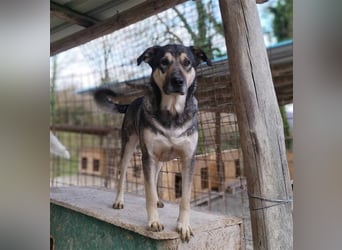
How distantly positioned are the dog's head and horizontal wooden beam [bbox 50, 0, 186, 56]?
0.46m

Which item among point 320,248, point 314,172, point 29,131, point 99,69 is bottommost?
point 320,248

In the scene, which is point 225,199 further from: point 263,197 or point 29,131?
point 29,131

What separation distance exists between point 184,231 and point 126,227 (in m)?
0.27

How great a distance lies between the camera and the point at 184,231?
1249mm

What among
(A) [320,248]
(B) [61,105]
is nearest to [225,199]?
(A) [320,248]

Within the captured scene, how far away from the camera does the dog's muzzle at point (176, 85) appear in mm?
1101

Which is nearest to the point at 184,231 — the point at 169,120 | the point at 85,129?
the point at 169,120

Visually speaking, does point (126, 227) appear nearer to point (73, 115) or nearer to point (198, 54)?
Result: point (198, 54)

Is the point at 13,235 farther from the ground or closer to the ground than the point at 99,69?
closer to the ground

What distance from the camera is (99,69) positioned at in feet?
11.4

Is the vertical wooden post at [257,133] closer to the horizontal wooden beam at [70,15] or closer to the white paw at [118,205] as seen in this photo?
the white paw at [118,205]

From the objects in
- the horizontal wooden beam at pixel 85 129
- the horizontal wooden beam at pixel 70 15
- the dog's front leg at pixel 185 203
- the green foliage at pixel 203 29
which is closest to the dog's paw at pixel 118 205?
the dog's front leg at pixel 185 203

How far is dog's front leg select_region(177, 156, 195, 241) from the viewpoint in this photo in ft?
4.11

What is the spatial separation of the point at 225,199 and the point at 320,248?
2.71 metres
